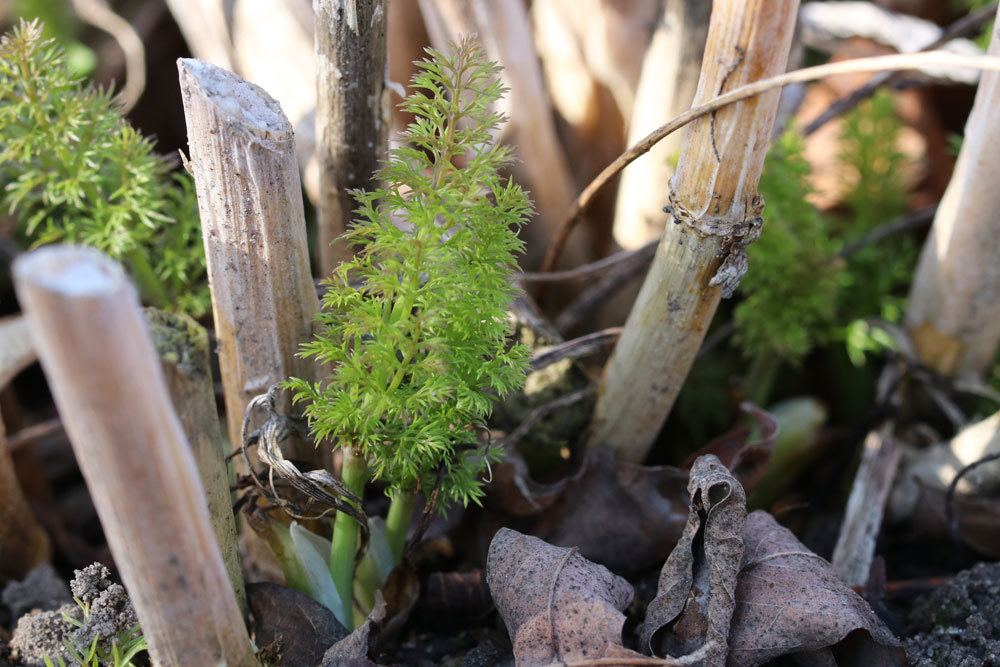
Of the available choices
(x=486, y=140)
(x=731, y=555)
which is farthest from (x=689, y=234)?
(x=731, y=555)

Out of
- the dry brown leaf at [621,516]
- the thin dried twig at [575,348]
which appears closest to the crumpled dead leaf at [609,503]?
the dry brown leaf at [621,516]

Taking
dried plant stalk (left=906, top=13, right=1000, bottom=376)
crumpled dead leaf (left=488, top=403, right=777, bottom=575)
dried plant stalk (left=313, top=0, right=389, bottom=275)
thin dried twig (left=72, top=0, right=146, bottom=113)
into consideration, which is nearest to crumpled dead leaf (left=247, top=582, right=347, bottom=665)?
crumpled dead leaf (left=488, top=403, right=777, bottom=575)

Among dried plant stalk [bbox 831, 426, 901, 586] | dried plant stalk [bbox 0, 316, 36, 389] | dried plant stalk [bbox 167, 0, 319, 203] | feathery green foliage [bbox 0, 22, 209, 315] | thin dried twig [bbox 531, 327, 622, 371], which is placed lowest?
dried plant stalk [bbox 831, 426, 901, 586]

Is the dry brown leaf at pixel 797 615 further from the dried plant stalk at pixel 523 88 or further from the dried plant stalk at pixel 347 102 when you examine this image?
the dried plant stalk at pixel 523 88

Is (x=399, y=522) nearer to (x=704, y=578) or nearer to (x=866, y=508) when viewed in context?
(x=704, y=578)

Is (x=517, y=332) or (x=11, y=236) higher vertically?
(x=11, y=236)

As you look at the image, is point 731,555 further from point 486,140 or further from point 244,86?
point 244,86

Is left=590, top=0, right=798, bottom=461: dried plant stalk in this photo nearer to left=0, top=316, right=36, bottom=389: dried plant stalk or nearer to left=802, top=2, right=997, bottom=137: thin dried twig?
left=802, top=2, right=997, bottom=137: thin dried twig
